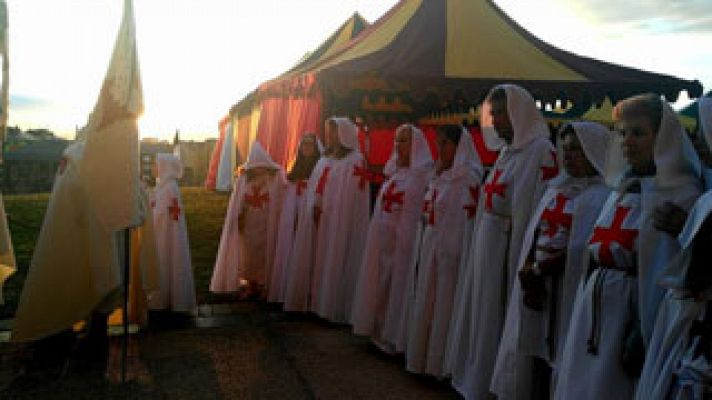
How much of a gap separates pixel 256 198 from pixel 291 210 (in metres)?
0.55

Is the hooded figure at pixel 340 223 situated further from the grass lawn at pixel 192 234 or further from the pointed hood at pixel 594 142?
the pointed hood at pixel 594 142

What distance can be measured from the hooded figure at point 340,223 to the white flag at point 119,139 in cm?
261

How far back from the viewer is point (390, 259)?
5.71 m

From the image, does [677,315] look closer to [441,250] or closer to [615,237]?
[615,237]

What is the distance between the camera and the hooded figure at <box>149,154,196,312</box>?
6836 millimetres

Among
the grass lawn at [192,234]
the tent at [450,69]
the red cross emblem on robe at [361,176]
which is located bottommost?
the grass lawn at [192,234]

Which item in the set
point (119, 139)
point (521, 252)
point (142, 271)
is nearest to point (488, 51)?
point (142, 271)

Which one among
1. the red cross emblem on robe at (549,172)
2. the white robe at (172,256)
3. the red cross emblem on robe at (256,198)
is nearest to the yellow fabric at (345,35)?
the red cross emblem on robe at (256,198)

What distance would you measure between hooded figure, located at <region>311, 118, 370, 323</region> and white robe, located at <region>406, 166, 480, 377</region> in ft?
5.92

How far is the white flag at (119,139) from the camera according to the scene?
4.64 metres

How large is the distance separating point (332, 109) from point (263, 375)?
449 centimetres

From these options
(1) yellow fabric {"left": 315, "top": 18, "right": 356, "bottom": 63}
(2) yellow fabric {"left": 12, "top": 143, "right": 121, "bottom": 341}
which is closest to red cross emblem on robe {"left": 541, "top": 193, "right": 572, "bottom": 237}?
(2) yellow fabric {"left": 12, "top": 143, "right": 121, "bottom": 341}

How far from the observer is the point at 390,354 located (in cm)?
560

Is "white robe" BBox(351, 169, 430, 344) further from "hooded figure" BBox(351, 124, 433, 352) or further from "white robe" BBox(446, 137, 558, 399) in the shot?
"white robe" BBox(446, 137, 558, 399)
